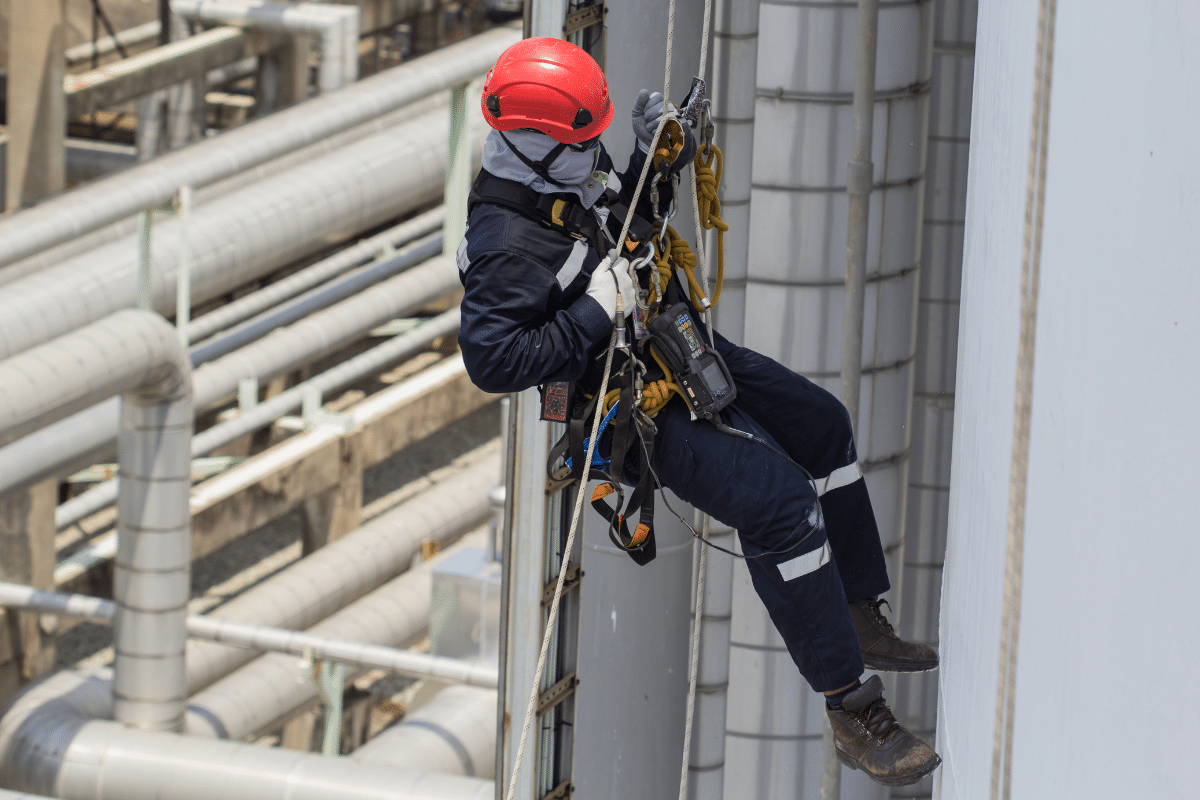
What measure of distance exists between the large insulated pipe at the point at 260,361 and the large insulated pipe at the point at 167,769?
157 centimetres

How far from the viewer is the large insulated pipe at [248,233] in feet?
33.7

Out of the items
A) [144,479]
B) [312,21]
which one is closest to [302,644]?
[144,479]

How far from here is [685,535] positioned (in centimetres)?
456

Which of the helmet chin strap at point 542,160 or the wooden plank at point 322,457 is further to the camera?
the wooden plank at point 322,457

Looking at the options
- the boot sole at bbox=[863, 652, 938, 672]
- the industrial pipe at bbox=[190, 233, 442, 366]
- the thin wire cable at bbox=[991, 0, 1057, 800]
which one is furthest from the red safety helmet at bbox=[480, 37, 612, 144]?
the industrial pipe at bbox=[190, 233, 442, 366]

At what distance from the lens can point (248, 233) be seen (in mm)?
11172

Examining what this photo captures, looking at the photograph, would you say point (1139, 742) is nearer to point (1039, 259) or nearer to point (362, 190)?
point (1039, 259)

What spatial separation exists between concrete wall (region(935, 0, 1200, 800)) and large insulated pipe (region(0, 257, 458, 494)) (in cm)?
797

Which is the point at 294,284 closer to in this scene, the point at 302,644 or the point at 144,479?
the point at 144,479

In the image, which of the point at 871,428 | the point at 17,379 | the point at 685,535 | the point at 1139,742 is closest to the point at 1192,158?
the point at 1139,742

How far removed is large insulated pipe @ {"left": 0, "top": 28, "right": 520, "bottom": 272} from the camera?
9078 millimetres

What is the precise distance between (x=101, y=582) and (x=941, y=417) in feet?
27.4

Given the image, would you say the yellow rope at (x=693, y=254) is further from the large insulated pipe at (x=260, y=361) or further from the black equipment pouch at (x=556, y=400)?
the large insulated pipe at (x=260, y=361)

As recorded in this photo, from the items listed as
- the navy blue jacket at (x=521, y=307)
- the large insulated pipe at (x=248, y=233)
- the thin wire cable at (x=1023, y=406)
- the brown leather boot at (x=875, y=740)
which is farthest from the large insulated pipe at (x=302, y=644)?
the thin wire cable at (x=1023, y=406)
